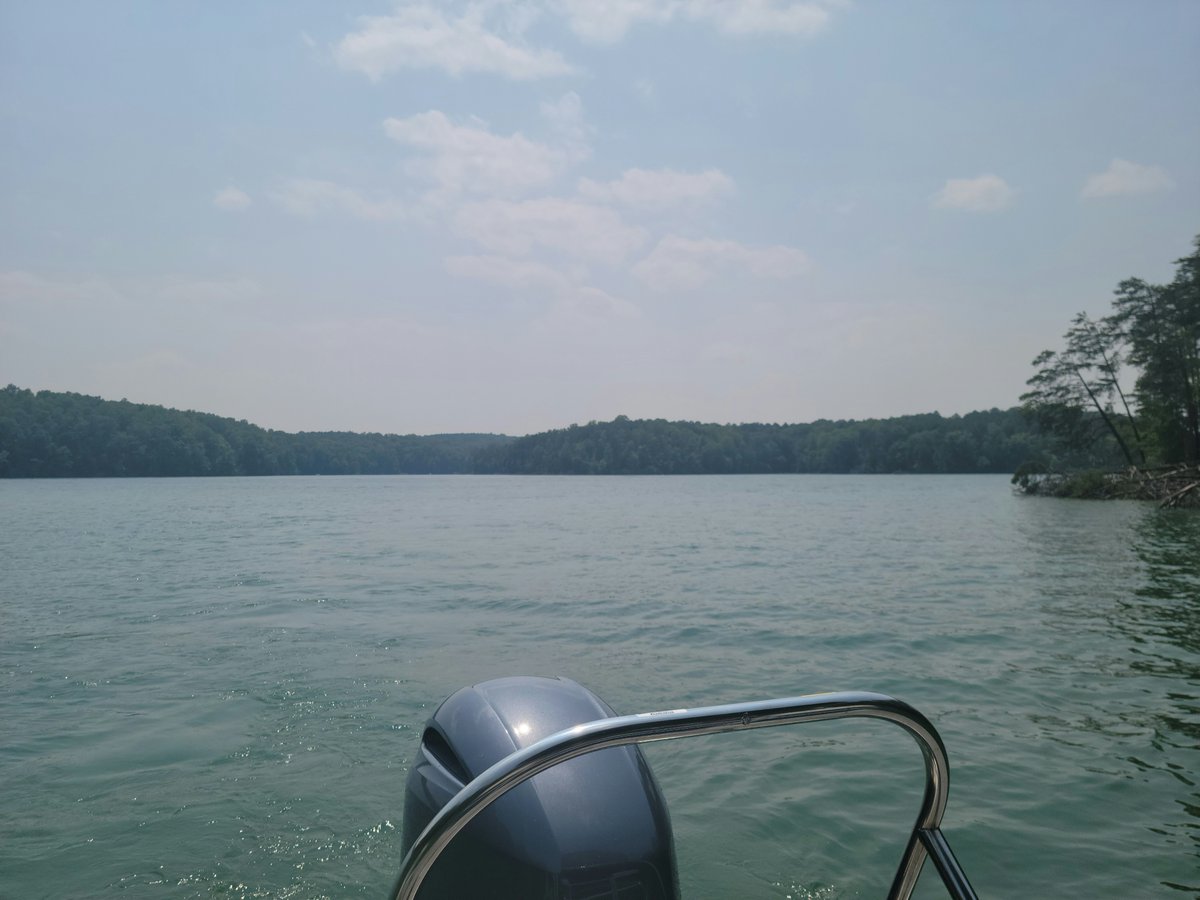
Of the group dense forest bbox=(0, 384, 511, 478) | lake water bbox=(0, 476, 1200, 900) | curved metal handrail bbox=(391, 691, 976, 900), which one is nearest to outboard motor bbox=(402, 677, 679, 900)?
curved metal handrail bbox=(391, 691, 976, 900)

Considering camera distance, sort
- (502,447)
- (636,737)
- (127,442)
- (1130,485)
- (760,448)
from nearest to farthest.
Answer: (636,737), (1130,485), (127,442), (760,448), (502,447)

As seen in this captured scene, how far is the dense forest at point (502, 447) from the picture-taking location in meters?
88.2

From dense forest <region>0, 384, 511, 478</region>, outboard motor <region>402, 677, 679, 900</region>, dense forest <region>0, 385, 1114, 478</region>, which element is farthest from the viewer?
dense forest <region>0, 385, 1114, 478</region>

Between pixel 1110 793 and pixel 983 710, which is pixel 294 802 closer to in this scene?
pixel 1110 793

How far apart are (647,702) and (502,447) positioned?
5297 inches

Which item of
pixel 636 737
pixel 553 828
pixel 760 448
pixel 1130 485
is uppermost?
pixel 760 448

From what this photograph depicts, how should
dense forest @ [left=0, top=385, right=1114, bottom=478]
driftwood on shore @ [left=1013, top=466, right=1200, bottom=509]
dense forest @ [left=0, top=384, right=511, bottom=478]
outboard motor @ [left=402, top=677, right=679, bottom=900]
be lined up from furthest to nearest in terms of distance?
dense forest @ [left=0, top=385, right=1114, bottom=478] < dense forest @ [left=0, top=384, right=511, bottom=478] < driftwood on shore @ [left=1013, top=466, right=1200, bottom=509] < outboard motor @ [left=402, top=677, right=679, bottom=900]

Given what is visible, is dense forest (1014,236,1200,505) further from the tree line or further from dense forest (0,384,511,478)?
dense forest (0,384,511,478)

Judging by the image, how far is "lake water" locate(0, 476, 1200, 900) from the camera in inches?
162

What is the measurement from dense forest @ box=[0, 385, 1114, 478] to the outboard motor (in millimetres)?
58741

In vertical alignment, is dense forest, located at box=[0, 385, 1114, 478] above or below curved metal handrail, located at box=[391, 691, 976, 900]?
above

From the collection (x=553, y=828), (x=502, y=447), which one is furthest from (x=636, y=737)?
(x=502, y=447)

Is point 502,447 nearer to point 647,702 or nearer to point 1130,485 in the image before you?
point 1130,485

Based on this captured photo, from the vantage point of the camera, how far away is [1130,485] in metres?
37.2
